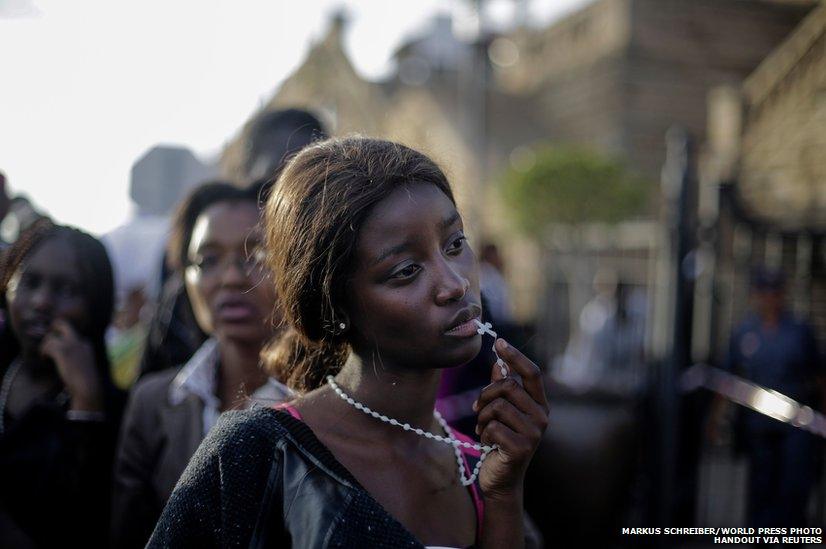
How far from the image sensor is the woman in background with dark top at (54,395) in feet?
6.75

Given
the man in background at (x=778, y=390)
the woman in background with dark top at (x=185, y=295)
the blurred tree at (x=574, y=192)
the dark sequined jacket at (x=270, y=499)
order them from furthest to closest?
the blurred tree at (x=574, y=192) < the man in background at (x=778, y=390) < the woman in background with dark top at (x=185, y=295) < the dark sequined jacket at (x=270, y=499)

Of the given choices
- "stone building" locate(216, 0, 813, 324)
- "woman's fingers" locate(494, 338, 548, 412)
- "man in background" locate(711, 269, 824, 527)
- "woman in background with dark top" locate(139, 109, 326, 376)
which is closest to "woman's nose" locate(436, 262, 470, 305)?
"woman's fingers" locate(494, 338, 548, 412)

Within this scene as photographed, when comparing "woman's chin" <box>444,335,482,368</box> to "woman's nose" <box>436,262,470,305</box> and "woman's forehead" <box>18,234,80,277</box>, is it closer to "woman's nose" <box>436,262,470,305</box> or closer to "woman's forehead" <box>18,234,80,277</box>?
"woman's nose" <box>436,262,470,305</box>

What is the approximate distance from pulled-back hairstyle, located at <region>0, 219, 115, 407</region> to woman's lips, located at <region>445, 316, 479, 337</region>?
1.42 meters

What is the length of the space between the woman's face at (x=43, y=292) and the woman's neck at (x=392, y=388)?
1.18m

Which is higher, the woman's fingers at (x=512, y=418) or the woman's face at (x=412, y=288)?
the woman's face at (x=412, y=288)

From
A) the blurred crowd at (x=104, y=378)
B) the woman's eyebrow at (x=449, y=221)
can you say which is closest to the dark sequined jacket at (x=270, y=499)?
the woman's eyebrow at (x=449, y=221)

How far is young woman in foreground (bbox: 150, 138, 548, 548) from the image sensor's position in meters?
1.28

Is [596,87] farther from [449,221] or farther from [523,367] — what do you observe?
[523,367]

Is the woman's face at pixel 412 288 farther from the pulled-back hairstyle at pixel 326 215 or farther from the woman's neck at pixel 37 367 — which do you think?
the woman's neck at pixel 37 367

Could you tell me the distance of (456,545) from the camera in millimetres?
1409

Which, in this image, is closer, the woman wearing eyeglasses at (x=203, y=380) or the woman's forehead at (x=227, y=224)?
the woman wearing eyeglasses at (x=203, y=380)

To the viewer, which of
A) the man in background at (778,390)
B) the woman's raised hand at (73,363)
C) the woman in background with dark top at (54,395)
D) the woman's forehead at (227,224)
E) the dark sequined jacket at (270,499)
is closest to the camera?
the dark sequined jacket at (270,499)

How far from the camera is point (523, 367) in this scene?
4.19 feet
